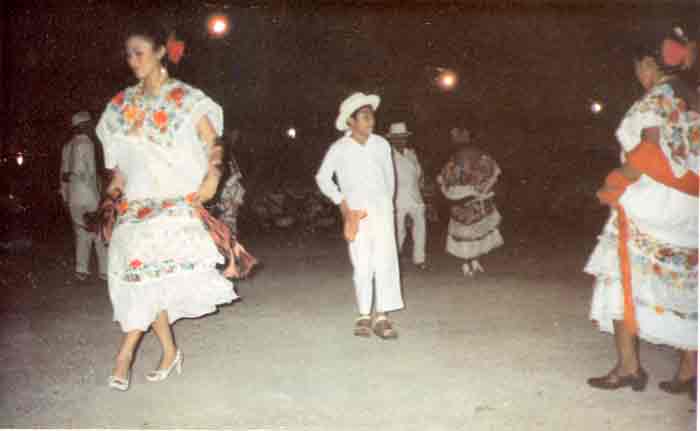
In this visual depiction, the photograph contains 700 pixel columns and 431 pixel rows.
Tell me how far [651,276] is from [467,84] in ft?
58.6

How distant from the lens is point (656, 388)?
3.94 metres

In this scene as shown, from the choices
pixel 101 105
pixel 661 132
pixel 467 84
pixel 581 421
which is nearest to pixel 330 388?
pixel 581 421

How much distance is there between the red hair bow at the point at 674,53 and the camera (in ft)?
11.9

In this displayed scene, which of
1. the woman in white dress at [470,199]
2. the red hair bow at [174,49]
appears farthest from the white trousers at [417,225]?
the red hair bow at [174,49]

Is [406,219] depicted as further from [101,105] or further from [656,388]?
[101,105]

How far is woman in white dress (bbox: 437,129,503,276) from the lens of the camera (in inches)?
316

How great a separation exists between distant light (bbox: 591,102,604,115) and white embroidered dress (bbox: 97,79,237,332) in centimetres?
1829

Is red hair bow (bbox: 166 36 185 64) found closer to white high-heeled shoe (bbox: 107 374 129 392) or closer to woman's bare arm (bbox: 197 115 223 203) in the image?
woman's bare arm (bbox: 197 115 223 203)

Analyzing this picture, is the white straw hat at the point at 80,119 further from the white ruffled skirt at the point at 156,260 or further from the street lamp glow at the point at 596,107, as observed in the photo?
the street lamp glow at the point at 596,107

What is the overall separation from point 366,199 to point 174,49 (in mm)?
1952

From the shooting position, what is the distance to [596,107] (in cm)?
2027

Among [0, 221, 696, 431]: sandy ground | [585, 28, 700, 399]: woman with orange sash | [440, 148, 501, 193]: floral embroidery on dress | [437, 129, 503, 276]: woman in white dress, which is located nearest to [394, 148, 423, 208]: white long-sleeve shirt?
[437, 129, 503, 276]: woman in white dress

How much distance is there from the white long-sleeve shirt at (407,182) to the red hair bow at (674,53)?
5354mm

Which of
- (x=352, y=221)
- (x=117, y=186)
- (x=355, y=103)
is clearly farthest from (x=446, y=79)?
(x=117, y=186)
